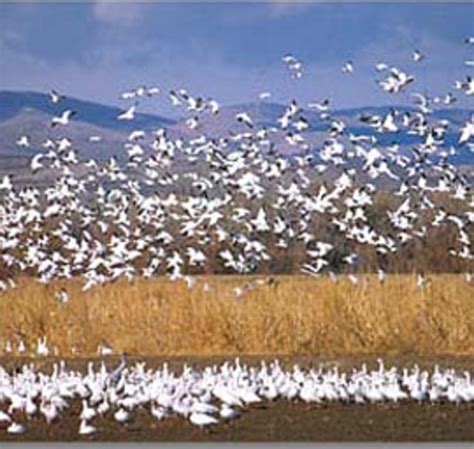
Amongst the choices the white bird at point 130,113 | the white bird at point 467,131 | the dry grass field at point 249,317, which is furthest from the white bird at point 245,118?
the white bird at point 467,131

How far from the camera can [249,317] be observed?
625 centimetres

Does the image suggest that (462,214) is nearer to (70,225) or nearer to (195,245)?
(195,245)

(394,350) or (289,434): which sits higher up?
(394,350)

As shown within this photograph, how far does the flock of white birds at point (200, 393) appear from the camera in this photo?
5.71 metres

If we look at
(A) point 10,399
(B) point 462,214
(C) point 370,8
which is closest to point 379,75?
(C) point 370,8

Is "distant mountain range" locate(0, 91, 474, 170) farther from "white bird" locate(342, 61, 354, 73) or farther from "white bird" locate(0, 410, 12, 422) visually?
"white bird" locate(0, 410, 12, 422)

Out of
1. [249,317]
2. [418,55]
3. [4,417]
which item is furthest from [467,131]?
[4,417]

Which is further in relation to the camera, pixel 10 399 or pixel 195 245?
pixel 195 245

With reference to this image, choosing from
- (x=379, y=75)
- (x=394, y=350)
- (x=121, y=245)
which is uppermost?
(x=379, y=75)

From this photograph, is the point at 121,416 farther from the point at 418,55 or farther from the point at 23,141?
the point at 418,55

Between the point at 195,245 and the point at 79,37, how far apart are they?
96 cm

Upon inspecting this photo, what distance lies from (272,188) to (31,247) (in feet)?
3.40

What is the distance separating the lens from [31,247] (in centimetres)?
633

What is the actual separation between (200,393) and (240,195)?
0.88 metres
